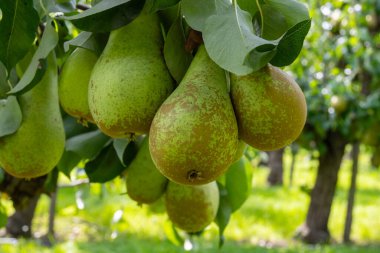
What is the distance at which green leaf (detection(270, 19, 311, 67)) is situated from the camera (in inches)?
23.3

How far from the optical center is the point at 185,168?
58 cm

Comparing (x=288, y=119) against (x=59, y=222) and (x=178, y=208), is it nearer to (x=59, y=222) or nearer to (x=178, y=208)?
(x=178, y=208)

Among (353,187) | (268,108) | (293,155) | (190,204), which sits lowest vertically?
(293,155)

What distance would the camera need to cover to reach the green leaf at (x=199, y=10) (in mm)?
645

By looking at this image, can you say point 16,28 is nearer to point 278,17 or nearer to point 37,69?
point 37,69

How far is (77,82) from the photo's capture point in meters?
0.76

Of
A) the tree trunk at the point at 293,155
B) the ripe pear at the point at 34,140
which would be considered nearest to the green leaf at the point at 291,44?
the ripe pear at the point at 34,140

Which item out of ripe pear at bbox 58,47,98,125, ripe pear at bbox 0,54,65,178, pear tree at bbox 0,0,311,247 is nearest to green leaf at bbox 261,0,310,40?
pear tree at bbox 0,0,311,247

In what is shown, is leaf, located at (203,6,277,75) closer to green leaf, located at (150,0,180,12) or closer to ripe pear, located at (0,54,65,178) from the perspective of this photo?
green leaf, located at (150,0,180,12)

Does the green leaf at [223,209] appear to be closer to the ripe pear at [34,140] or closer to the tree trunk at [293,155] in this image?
the ripe pear at [34,140]

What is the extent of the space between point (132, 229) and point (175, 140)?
17.2 ft

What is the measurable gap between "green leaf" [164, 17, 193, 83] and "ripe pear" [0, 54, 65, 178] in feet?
0.85

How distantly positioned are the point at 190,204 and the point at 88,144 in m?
0.23

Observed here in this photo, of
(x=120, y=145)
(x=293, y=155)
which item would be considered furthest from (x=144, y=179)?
(x=293, y=155)
